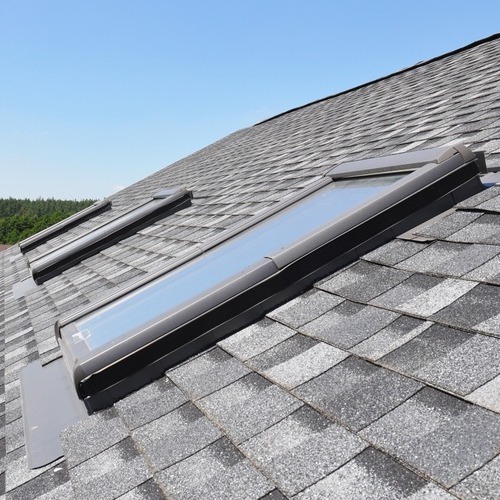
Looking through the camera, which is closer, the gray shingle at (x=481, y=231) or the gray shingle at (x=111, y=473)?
the gray shingle at (x=111, y=473)

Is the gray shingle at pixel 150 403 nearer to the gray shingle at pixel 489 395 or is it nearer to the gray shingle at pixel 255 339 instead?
the gray shingle at pixel 255 339

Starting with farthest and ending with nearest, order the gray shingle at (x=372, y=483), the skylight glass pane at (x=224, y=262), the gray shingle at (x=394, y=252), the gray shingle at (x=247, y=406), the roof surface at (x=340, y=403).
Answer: the skylight glass pane at (x=224, y=262)
the gray shingle at (x=394, y=252)
the gray shingle at (x=247, y=406)
the roof surface at (x=340, y=403)
the gray shingle at (x=372, y=483)

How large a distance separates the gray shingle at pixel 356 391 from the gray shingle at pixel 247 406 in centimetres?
8

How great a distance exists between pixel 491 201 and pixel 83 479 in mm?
2293

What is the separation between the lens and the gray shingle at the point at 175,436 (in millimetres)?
2037

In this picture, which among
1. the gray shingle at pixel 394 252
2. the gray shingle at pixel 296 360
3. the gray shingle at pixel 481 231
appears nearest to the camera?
the gray shingle at pixel 296 360

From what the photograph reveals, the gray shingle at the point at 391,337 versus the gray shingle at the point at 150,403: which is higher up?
the gray shingle at the point at 391,337

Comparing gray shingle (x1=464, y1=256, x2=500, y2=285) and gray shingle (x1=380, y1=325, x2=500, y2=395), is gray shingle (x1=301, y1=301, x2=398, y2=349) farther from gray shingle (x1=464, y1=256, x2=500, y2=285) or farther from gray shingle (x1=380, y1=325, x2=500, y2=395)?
gray shingle (x1=464, y1=256, x2=500, y2=285)

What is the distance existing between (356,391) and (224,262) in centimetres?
161

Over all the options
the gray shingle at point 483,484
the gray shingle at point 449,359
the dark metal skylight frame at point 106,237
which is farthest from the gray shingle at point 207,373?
the dark metal skylight frame at point 106,237

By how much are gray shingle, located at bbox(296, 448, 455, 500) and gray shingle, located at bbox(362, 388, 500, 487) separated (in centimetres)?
3

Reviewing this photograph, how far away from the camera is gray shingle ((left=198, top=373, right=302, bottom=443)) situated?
199cm

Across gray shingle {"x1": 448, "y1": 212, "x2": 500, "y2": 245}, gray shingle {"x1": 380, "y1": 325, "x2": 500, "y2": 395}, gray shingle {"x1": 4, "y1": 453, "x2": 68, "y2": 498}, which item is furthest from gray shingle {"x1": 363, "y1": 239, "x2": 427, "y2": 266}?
gray shingle {"x1": 4, "y1": 453, "x2": 68, "y2": 498}

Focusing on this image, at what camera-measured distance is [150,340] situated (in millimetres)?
2627
